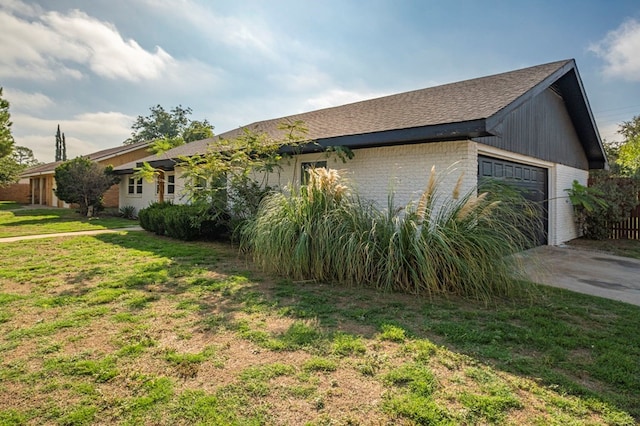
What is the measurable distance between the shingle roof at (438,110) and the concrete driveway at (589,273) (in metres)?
2.65

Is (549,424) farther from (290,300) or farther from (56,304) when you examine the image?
(56,304)

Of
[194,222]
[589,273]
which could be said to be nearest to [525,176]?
[589,273]

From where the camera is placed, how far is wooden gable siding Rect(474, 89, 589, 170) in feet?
26.1

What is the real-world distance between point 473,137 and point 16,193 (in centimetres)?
3768

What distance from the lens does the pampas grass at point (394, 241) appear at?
176 inches

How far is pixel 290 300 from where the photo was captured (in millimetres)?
4246

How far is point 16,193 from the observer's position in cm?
2961

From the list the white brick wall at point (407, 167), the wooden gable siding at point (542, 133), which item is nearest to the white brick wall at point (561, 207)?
the wooden gable siding at point (542, 133)

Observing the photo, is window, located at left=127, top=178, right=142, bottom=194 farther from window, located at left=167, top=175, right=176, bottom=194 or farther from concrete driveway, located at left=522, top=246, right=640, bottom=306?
concrete driveway, located at left=522, top=246, right=640, bottom=306

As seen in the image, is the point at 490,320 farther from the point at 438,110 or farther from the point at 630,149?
the point at 630,149

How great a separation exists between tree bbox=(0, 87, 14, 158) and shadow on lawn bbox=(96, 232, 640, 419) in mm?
21877

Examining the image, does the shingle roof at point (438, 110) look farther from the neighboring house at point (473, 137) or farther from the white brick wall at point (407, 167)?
the white brick wall at point (407, 167)

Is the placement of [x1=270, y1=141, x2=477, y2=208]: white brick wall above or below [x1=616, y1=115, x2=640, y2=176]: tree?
below

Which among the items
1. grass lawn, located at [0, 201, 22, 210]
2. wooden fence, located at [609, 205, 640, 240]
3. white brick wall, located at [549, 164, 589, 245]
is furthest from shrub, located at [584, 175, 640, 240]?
grass lawn, located at [0, 201, 22, 210]
